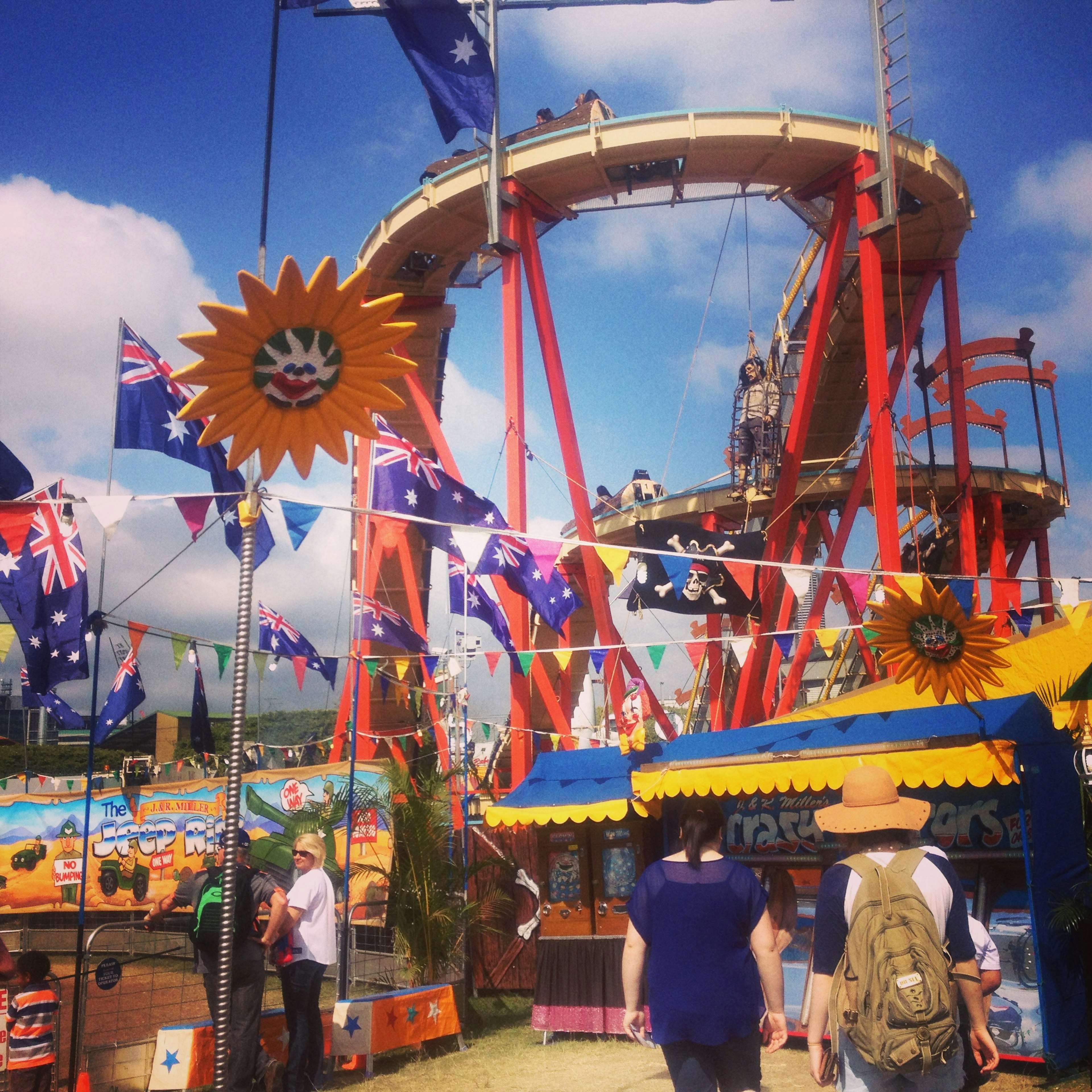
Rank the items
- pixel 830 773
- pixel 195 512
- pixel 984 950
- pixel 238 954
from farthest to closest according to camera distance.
→ pixel 195 512, pixel 830 773, pixel 238 954, pixel 984 950

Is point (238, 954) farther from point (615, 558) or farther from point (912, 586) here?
point (912, 586)

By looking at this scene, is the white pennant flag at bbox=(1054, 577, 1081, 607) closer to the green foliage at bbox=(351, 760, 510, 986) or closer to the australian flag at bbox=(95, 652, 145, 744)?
the green foliage at bbox=(351, 760, 510, 986)

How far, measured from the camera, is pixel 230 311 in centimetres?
414

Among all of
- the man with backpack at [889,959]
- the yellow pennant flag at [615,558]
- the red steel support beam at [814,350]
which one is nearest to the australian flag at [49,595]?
the yellow pennant flag at [615,558]

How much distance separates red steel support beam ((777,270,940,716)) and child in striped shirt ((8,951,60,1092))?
1351 cm

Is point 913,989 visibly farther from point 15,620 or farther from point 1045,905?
point 15,620

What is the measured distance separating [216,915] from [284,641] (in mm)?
8589

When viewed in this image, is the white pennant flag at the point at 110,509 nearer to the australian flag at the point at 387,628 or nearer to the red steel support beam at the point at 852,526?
the australian flag at the point at 387,628

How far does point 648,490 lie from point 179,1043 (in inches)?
843

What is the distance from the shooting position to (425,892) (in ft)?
34.5

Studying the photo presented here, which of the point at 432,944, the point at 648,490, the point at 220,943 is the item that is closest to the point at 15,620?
the point at 432,944

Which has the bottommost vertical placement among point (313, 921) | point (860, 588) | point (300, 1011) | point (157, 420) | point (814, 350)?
point (300, 1011)

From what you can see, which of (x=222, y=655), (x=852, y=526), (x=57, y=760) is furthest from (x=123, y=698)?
(x=57, y=760)

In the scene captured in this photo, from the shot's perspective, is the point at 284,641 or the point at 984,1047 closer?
the point at 984,1047
